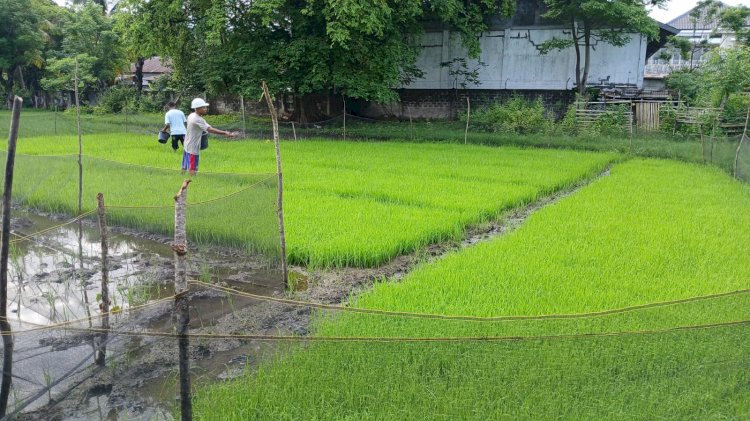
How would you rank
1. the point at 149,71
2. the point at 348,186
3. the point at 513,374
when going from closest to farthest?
the point at 513,374
the point at 348,186
the point at 149,71

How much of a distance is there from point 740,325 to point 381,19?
45.7 ft

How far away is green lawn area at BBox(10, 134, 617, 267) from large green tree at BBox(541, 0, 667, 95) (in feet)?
19.0

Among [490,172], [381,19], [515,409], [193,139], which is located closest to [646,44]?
[381,19]

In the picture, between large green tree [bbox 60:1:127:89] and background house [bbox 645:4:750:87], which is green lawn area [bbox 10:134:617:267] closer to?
background house [bbox 645:4:750:87]

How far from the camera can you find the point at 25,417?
9.04 ft

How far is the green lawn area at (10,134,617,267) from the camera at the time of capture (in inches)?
236

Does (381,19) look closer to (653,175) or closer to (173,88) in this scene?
(653,175)

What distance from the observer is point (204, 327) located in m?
4.02

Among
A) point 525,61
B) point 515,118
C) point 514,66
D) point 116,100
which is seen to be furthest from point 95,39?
point 515,118

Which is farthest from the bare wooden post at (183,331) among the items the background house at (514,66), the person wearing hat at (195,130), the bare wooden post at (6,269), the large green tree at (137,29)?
the background house at (514,66)

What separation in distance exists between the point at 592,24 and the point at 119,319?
1839 centimetres

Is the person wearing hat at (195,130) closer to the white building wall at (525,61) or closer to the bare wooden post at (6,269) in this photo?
the bare wooden post at (6,269)

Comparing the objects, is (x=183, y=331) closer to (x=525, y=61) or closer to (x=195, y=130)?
(x=195, y=130)

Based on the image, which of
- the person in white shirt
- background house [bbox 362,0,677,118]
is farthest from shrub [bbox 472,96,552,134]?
the person in white shirt
